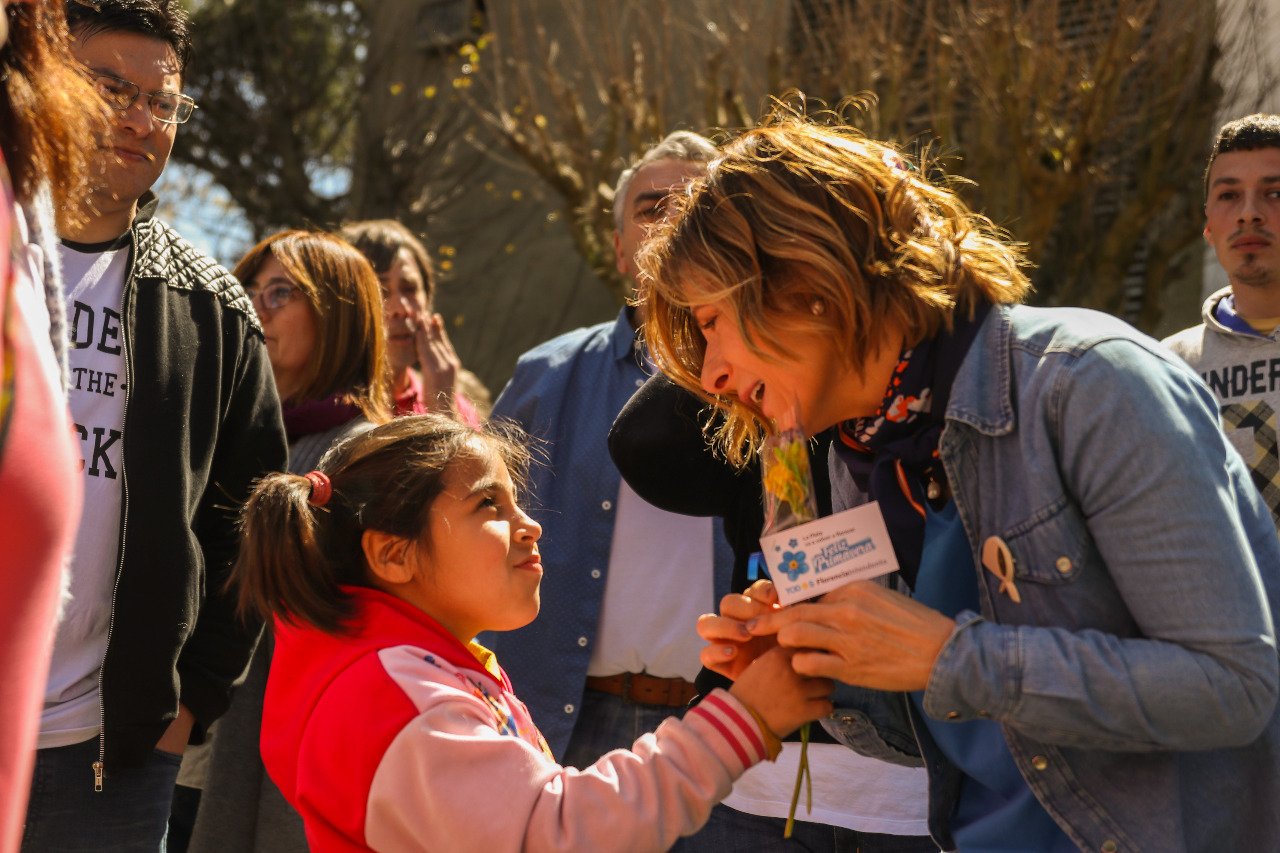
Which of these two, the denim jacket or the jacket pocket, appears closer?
the denim jacket

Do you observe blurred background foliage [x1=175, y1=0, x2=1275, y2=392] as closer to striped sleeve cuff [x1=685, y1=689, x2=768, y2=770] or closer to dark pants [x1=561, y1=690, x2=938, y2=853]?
dark pants [x1=561, y1=690, x2=938, y2=853]

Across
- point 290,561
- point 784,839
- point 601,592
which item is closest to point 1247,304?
point 601,592

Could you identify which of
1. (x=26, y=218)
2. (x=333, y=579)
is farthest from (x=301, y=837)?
(x=26, y=218)

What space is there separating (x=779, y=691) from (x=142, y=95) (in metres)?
2.10

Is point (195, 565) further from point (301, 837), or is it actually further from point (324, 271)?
point (324, 271)

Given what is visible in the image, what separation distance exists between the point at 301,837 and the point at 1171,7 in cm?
655

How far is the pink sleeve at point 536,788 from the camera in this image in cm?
212

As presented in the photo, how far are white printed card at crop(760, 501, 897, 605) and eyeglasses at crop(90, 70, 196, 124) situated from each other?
1.94m

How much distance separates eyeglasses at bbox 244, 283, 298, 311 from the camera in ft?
13.6

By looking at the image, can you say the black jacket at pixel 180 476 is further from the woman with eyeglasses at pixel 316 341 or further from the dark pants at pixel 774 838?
the dark pants at pixel 774 838

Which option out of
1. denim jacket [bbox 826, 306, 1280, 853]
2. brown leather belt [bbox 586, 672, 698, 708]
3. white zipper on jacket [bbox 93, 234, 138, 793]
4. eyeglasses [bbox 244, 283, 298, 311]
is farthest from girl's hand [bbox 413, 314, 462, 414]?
denim jacket [bbox 826, 306, 1280, 853]

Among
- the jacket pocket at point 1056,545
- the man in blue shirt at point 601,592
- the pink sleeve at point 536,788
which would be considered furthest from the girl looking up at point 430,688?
the man in blue shirt at point 601,592

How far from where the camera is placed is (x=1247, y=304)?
12.9 feet

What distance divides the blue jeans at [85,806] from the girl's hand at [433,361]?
197 cm
